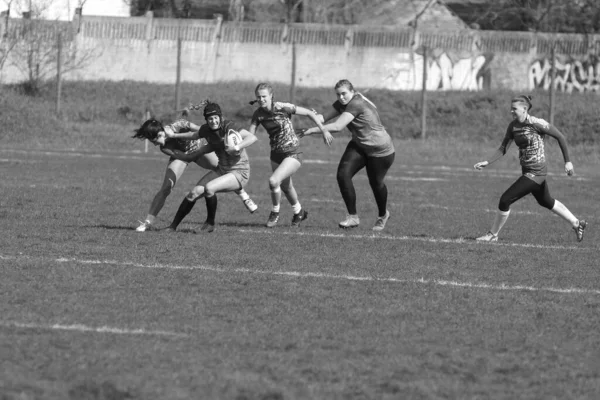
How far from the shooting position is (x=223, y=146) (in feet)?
43.2

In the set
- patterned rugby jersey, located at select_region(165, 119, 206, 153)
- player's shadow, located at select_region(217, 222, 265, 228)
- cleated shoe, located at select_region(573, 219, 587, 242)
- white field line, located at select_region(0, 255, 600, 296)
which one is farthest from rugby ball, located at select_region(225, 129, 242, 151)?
cleated shoe, located at select_region(573, 219, 587, 242)

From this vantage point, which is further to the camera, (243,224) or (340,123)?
(243,224)

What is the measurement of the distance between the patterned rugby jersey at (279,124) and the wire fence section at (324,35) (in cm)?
2594

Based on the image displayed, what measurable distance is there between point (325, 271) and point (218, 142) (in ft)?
10.0

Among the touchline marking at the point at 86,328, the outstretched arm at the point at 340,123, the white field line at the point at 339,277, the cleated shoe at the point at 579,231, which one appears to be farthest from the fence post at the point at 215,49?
the touchline marking at the point at 86,328

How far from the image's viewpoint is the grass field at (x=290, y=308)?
6625mm

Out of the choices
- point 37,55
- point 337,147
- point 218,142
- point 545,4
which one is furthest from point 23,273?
point 545,4

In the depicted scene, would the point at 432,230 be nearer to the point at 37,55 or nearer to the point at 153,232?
the point at 153,232

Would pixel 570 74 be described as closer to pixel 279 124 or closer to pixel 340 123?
pixel 279 124

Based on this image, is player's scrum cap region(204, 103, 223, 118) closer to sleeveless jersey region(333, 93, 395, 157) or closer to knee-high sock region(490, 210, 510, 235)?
sleeveless jersey region(333, 93, 395, 157)

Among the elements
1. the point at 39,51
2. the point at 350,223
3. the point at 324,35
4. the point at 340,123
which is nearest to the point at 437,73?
the point at 324,35

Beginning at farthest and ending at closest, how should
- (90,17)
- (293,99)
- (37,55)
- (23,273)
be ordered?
(90,17) → (37,55) → (293,99) → (23,273)

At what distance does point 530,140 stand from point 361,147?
7.10ft

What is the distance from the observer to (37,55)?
38000 millimetres
